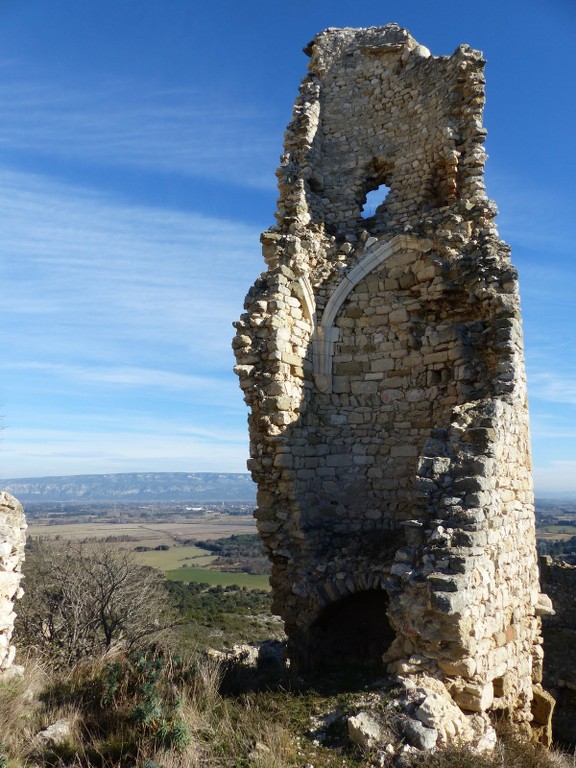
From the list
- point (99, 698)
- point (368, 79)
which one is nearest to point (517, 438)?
point (99, 698)

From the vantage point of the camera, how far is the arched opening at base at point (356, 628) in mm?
7359

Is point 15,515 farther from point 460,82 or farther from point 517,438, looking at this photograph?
point 460,82

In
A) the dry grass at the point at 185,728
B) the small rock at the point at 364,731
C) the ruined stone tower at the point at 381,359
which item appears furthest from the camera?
the ruined stone tower at the point at 381,359

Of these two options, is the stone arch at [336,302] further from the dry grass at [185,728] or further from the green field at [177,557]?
the green field at [177,557]

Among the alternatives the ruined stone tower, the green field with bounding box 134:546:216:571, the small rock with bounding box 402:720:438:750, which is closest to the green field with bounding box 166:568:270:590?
the green field with bounding box 134:546:216:571

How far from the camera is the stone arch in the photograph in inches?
334

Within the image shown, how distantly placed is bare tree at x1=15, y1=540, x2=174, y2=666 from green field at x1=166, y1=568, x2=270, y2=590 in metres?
17.6

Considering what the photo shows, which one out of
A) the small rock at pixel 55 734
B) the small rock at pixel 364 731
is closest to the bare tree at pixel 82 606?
the small rock at pixel 55 734

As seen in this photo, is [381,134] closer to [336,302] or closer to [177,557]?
[336,302]

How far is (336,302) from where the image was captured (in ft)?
28.5

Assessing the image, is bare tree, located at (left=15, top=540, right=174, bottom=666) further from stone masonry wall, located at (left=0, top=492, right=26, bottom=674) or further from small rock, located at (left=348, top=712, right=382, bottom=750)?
small rock, located at (left=348, top=712, right=382, bottom=750)

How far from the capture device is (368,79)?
9.65 metres

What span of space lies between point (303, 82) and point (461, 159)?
10.8 ft

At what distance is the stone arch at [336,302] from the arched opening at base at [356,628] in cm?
295
